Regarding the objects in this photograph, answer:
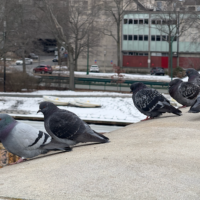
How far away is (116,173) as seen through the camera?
4836 mm

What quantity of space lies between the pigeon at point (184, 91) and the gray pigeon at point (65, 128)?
4.24 metres

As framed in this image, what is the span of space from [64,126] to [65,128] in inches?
1.6

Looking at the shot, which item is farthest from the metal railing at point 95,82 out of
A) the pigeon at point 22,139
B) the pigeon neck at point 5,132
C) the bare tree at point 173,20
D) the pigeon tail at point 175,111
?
the pigeon neck at point 5,132

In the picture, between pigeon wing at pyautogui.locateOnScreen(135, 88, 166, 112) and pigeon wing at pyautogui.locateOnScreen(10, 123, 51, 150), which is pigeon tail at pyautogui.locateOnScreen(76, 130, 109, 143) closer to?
pigeon wing at pyautogui.locateOnScreen(10, 123, 51, 150)

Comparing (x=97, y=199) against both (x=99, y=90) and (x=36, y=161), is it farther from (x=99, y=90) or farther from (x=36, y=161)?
(x=99, y=90)

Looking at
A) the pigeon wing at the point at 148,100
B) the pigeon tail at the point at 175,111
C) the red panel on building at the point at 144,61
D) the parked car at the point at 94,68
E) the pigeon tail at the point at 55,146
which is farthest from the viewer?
the red panel on building at the point at 144,61

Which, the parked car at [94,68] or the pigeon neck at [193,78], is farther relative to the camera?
the parked car at [94,68]

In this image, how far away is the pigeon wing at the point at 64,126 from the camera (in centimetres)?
647

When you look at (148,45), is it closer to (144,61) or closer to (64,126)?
(144,61)

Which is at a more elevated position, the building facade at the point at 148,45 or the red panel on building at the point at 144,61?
the building facade at the point at 148,45

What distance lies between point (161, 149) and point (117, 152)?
75 cm

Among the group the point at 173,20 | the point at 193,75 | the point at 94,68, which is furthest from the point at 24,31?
the point at 193,75

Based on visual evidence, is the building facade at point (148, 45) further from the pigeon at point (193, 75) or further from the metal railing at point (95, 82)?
the pigeon at point (193, 75)

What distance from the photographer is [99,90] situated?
30.4 m
